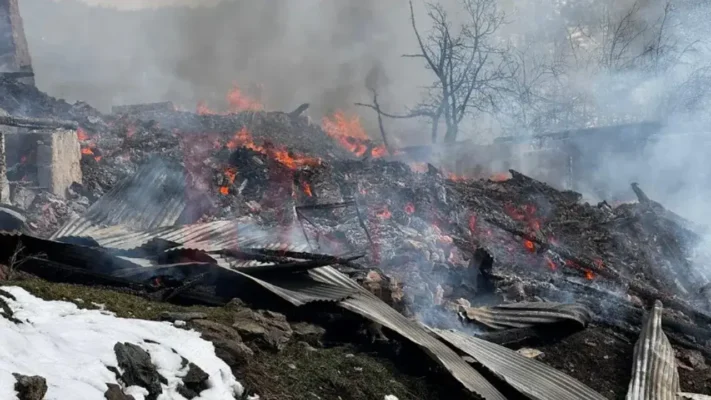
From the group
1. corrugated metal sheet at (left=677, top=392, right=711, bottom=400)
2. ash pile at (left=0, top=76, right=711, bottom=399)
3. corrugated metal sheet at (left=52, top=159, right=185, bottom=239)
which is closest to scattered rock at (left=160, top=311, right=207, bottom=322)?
ash pile at (left=0, top=76, right=711, bottom=399)

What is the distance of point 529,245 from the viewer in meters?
11.2

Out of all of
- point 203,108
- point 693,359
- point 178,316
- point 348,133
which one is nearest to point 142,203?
point 178,316

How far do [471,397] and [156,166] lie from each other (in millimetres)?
7221

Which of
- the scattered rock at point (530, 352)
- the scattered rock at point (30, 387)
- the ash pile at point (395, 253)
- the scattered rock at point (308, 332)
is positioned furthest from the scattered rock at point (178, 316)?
the scattered rock at point (530, 352)

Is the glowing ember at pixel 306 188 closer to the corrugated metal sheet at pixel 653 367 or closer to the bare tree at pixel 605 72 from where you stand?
the corrugated metal sheet at pixel 653 367

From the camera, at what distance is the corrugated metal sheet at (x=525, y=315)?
6.74m

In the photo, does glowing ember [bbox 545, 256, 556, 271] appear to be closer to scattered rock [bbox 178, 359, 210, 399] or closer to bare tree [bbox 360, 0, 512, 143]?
scattered rock [bbox 178, 359, 210, 399]

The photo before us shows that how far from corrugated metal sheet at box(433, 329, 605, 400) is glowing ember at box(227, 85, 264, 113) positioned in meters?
21.7

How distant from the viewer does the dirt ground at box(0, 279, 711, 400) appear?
4.39 m

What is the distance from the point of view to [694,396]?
228 inches

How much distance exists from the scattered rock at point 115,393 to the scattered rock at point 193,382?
40 cm

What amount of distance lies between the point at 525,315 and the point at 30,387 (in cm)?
537

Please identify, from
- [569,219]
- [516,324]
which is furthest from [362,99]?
[516,324]

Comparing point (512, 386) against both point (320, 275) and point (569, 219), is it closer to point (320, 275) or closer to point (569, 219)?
point (320, 275)
